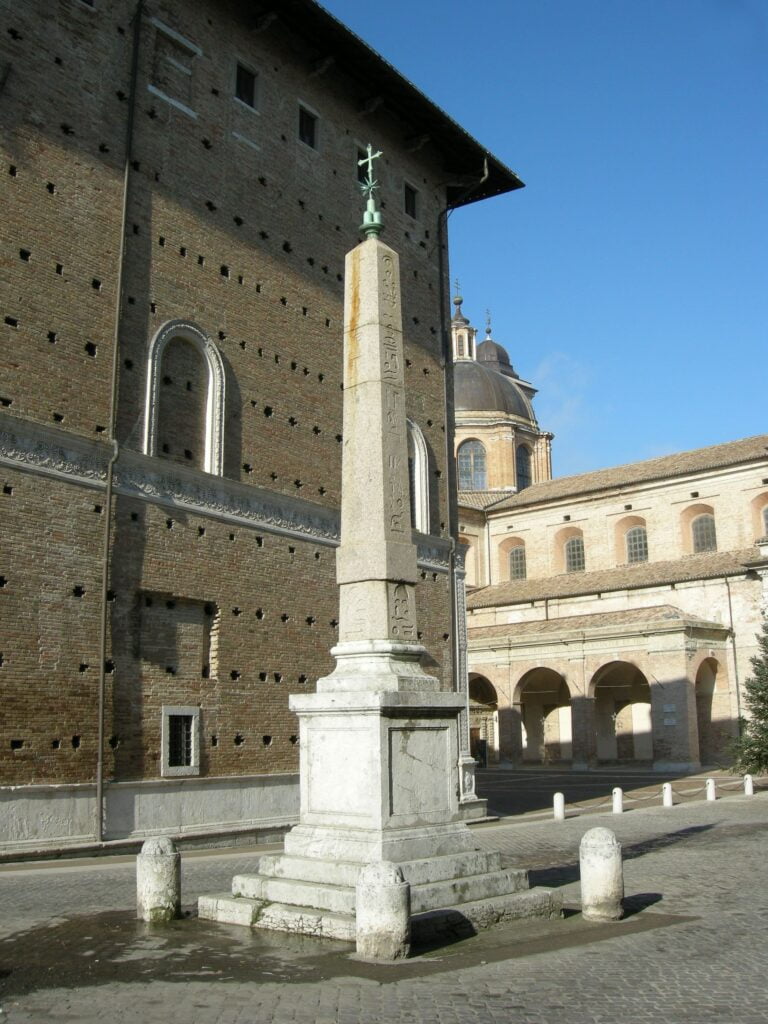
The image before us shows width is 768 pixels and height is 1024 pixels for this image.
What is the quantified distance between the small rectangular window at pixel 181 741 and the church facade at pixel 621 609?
21.8m

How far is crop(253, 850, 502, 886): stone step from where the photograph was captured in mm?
7254

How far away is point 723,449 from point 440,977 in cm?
3677

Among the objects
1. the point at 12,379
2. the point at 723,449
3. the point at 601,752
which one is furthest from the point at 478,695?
the point at 12,379

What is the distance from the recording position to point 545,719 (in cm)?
4066

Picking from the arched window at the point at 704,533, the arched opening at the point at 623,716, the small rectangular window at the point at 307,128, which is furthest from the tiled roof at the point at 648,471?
the small rectangular window at the point at 307,128

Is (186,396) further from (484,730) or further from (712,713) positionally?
(484,730)

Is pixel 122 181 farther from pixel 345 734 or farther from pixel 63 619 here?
pixel 345 734

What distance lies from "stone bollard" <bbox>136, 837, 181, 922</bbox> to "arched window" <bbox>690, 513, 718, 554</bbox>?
111 feet

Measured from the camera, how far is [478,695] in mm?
43750

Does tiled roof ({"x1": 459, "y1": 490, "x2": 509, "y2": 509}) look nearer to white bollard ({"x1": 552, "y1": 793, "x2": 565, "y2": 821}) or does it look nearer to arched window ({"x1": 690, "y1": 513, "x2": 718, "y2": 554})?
arched window ({"x1": 690, "y1": 513, "x2": 718, "y2": 554})

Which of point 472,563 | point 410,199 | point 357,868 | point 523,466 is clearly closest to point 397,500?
point 357,868

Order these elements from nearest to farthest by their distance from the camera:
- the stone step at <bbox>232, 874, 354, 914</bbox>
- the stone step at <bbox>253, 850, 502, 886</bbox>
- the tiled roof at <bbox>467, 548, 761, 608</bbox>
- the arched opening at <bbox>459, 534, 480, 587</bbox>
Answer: the stone step at <bbox>232, 874, 354, 914</bbox> → the stone step at <bbox>253, 850, 502, 886</bbox> → the tiled roof at <bbox>467, 548, 761, 608</bbox> → the arched opening at <bbox>459, 534, 480, 587</bbox>

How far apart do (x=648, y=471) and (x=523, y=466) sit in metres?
14.0

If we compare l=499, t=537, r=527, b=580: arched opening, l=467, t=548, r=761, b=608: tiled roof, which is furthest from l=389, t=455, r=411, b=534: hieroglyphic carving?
l=499, t=537, r=527, b=580: arched opening
